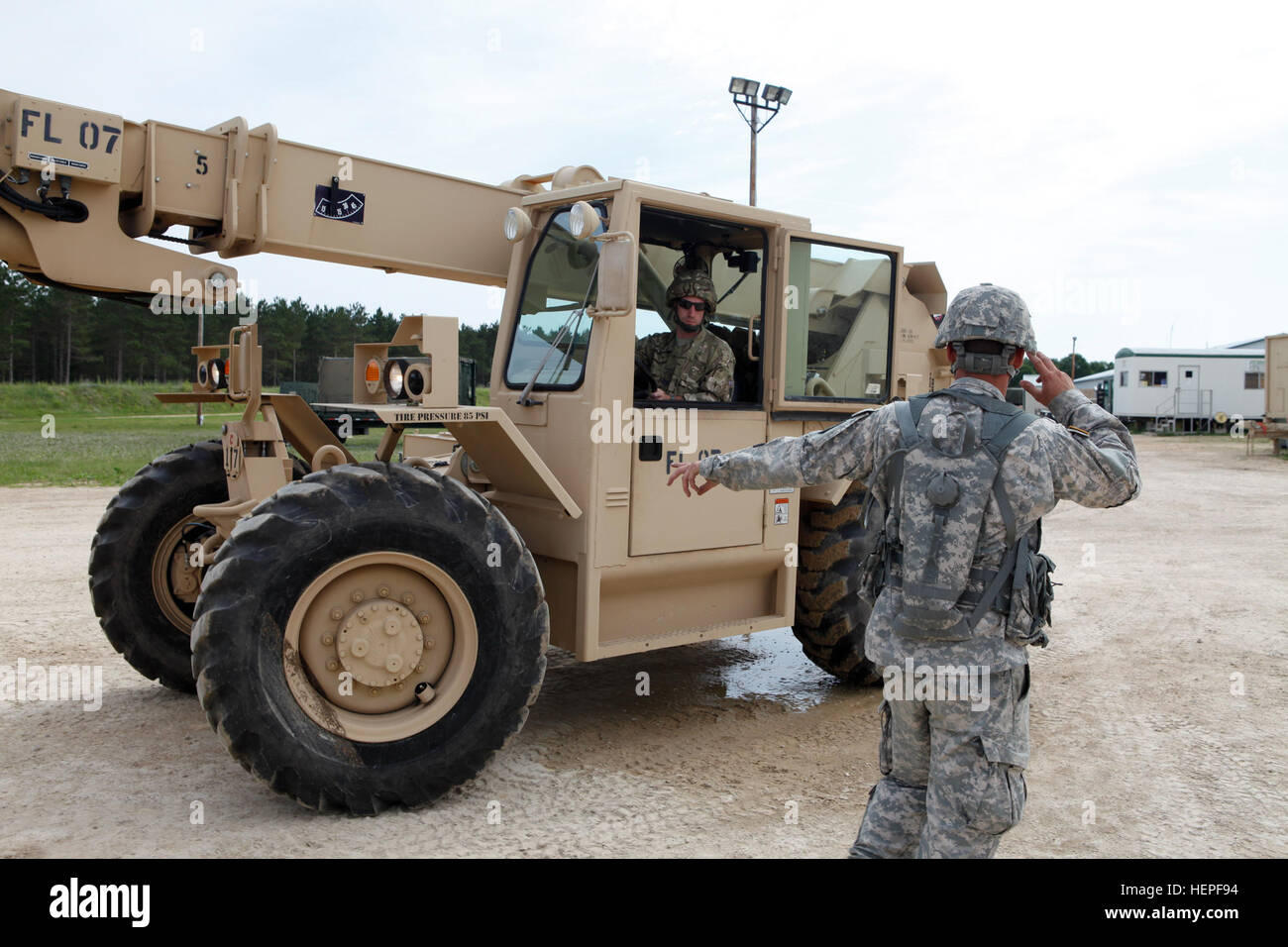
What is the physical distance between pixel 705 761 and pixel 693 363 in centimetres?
201

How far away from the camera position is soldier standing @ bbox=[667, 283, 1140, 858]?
10.0 ft

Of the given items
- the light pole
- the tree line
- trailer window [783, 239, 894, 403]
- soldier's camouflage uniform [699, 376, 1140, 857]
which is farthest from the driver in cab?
the tree line

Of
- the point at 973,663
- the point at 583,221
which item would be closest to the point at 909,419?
the point at 973,663

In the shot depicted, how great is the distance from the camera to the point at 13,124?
418 centimetres

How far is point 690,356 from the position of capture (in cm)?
538

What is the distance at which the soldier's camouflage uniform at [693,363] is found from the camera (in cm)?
535

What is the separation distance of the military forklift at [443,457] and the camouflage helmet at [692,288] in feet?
0.29

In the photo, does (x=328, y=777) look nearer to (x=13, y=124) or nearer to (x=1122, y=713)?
(x=13, y=124)

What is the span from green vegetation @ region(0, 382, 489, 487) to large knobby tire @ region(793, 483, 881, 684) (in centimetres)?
234

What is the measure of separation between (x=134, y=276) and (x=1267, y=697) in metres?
6.55

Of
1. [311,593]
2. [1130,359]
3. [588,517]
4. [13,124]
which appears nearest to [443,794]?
[311,593]

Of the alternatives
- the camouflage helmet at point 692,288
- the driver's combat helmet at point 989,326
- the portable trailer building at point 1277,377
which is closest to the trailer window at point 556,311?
the camouflage helmet at point 692,288

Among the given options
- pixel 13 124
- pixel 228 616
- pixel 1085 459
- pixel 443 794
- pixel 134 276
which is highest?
pixel 13 124

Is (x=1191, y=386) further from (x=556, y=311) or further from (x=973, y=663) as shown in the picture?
(x=973, y=663)
